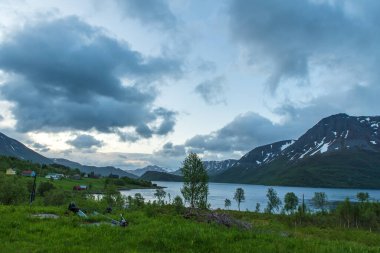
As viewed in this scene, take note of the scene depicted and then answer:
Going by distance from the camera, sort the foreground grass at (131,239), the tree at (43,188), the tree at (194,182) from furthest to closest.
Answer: the tree at (43,188)
the tree at (194,182)
the foreground grass at (131,239)

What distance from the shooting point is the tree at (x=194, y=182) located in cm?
7594

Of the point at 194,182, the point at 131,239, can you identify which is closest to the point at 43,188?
the point at 194,182

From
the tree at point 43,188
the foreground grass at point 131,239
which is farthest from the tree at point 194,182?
the tree at point 43,188

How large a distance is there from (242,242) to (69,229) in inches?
328

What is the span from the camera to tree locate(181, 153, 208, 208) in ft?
249

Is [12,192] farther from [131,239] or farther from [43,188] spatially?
[131,239]

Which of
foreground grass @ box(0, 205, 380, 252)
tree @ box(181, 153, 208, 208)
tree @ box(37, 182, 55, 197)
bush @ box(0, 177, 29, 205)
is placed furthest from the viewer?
tree @ box(37, 182, 55, 197)

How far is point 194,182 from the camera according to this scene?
77.0 meters

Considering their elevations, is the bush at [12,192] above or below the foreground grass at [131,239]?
below

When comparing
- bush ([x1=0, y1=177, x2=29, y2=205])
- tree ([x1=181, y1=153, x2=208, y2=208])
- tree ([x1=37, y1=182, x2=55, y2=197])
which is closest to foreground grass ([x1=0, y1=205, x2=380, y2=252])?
tree ([x1=181, y1=153, x2=208, y2=208])

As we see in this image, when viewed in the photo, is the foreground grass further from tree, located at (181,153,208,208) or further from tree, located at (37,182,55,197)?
tree, located at (37,182,55,197)

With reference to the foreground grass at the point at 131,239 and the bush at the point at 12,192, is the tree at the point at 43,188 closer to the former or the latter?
the bush at the point at 12,192

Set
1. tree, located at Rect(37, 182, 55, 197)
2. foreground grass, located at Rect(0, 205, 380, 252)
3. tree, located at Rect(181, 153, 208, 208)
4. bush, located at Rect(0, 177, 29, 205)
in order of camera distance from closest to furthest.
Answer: foreground grass, located at Rect(0, 205, 380, 252) → tree, located at Rect(181, 153, 208, 208) → bush, located at Rect(0, 177, 29, 205) → tree, located at Rect(37, 182, 55, 197)

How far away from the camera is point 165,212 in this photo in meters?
26.1
